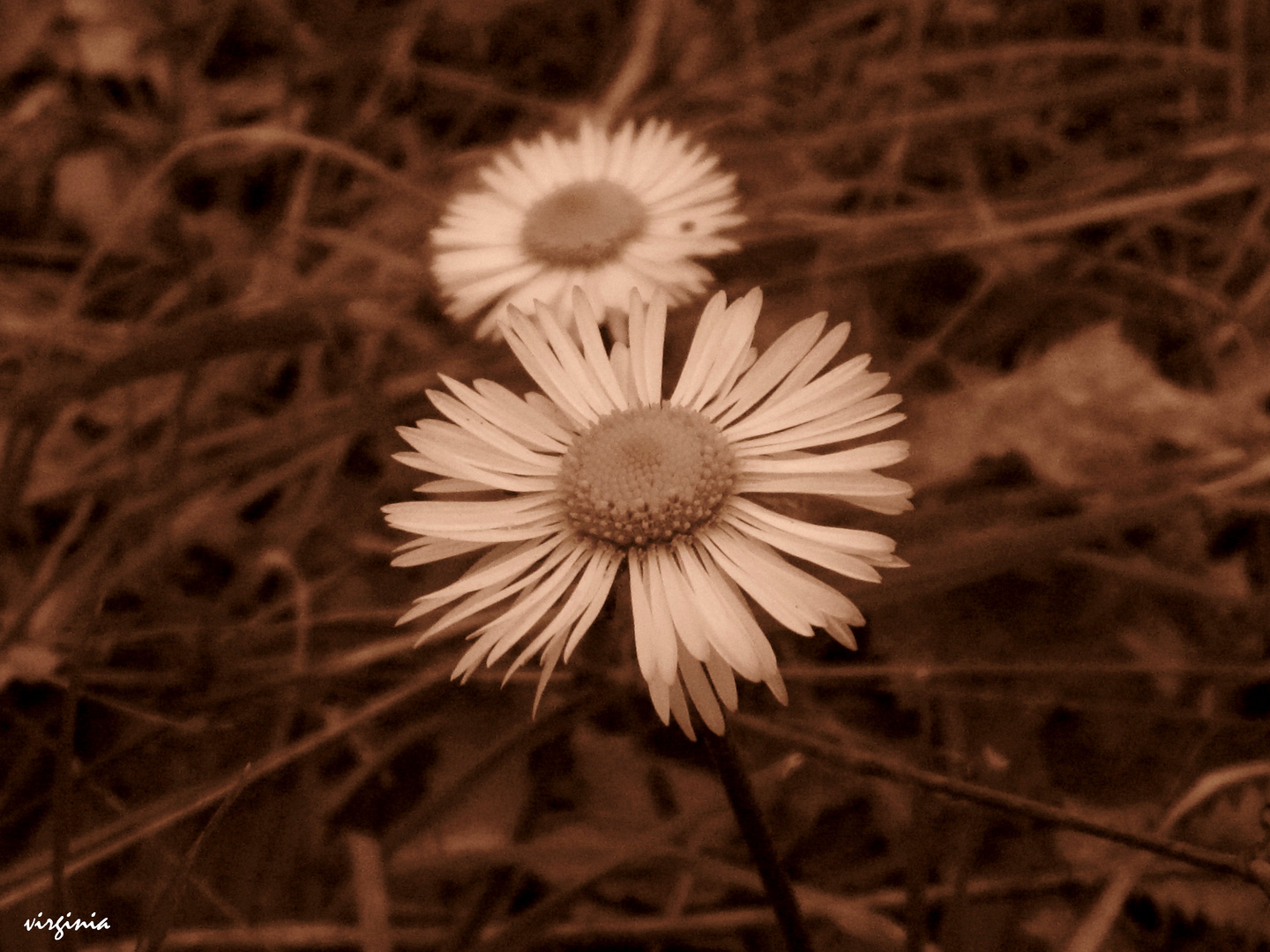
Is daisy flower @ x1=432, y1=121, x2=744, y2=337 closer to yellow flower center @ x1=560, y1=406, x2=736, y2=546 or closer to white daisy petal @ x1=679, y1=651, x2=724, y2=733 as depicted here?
yellow flower center @ x1=560, y1=406, x2=736, y2=546

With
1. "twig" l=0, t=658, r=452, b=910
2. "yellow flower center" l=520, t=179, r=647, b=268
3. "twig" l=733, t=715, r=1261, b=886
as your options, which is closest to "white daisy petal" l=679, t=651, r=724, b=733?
"twig" l=733, t=715, r=1261, b=886

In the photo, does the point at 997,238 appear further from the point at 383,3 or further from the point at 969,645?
the point at 383,3

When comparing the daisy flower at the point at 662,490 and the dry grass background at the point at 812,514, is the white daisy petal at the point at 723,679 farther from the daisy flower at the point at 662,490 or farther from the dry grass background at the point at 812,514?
the dry grass background at the point at 812,514

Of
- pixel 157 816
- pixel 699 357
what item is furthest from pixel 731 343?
pixel 157 816

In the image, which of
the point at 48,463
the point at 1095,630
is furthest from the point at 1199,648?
the point at 48,463

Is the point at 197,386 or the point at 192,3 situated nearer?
the point at 197,386

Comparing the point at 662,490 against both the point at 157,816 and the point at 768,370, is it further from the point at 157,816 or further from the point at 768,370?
the point at 157,816

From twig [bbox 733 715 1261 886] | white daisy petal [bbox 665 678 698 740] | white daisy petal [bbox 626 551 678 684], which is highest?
white daisy petal [bbox 626 551 678 684]
